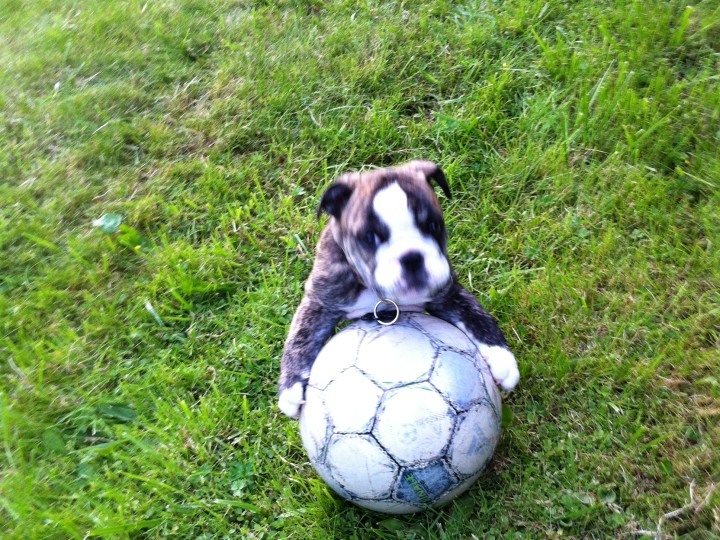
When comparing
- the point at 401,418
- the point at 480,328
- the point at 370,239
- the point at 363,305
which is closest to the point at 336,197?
the point at 370,239

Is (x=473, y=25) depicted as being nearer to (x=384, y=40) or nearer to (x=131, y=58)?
(x=384, y=40)

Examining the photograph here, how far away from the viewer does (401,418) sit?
238 cm

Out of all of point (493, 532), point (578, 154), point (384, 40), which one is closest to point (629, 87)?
point (578, 154)

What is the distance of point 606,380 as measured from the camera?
3.02 m

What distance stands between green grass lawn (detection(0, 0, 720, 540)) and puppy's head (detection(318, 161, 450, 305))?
96 cm

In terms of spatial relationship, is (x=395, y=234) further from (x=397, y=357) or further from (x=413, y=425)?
(x=413, y=425)

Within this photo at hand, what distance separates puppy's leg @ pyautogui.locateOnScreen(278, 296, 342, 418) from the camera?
2.84 metres

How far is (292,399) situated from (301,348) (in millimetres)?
260

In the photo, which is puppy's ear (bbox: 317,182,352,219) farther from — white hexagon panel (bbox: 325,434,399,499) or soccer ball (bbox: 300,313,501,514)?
white hexagon panel (bbox: 325,434,399,499)

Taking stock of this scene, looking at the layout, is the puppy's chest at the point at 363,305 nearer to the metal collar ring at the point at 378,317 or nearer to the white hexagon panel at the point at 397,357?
the metal collar ring at the point at 378,317

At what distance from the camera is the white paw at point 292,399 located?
2.82 m

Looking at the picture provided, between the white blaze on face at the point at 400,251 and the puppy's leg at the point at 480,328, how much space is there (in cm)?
34

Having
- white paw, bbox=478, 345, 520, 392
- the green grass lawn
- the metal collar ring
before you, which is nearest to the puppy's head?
the metal collar ring

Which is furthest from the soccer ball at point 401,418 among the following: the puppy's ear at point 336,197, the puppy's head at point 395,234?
the puppy's ear at point 336,197
